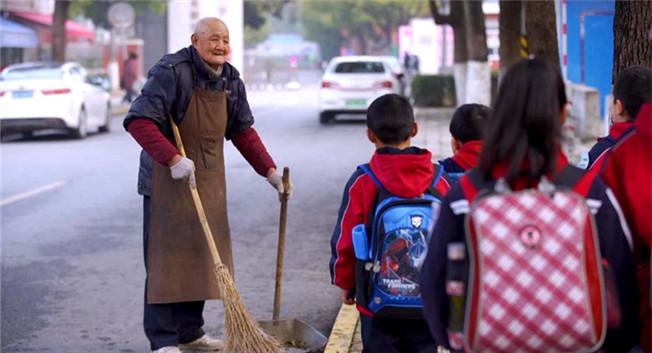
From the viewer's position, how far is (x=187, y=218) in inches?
236

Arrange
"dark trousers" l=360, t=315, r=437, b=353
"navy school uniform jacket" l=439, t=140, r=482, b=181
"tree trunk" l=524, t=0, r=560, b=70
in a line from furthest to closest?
"tree trunk" l=524, t=0, r=560, b=70
"navy school uniform jacket" l=439, t=140, r=482, b=181
"dark trousers" l=360, t=315, r=437, b=353

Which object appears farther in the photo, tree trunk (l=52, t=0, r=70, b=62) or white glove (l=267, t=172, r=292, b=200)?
tree trunk (l=52, t=0, r=70, b=62)

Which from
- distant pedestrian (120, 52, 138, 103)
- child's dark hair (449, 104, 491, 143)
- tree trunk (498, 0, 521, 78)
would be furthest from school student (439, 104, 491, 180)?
distant pedestrian (120, 52, 138, 103)

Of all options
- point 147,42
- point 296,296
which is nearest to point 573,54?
point 296,296

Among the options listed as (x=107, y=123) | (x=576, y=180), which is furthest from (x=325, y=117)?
(x=576, y=180)

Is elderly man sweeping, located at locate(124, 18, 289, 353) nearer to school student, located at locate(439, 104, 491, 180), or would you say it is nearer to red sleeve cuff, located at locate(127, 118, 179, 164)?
red sleeve cuff, located at locate(127, 118, 179, 164)

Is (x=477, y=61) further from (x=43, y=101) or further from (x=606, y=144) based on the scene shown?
(x=606, y=144)

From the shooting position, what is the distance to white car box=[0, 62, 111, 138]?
20.5m

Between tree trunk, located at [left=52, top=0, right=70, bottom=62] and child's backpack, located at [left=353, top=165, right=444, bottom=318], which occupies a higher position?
tree trunk, located at [left=52, top=0, right=70, bottom=62]

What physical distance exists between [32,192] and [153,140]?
8.49m

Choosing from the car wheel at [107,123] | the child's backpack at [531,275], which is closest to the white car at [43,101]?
the car wheel at [107,123]

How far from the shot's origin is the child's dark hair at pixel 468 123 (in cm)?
461

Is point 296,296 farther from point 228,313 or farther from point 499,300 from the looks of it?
point 499,300

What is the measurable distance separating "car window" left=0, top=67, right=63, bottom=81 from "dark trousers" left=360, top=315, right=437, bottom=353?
17556 mm
